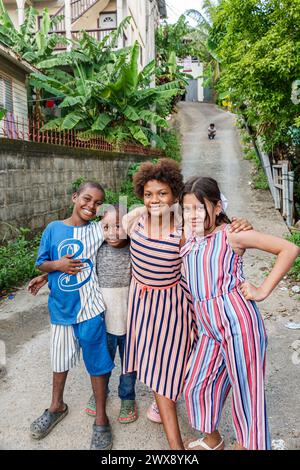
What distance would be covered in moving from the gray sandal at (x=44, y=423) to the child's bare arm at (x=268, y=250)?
1389mm

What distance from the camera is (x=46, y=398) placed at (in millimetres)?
2639

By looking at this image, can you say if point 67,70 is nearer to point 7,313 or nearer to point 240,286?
point 7,313

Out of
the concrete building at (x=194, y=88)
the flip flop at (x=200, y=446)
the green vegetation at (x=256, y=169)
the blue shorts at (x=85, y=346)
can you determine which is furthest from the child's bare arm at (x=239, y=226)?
the concrete building at (x=194, y=88)

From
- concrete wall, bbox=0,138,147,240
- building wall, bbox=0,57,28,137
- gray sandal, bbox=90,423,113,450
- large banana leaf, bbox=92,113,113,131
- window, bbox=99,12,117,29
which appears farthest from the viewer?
window, bbox=99,12,117,29

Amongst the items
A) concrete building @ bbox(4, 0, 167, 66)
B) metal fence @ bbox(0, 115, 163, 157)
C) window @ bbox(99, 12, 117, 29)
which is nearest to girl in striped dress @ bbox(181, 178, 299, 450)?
metal fence @ bbox(0, 115, 163, 157)

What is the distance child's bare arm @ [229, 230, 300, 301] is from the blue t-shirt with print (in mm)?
807

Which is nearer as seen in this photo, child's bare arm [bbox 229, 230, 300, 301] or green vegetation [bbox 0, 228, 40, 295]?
child's bare arm [bbox 229, 230, 300, 301]

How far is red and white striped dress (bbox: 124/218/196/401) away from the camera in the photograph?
2010 mm

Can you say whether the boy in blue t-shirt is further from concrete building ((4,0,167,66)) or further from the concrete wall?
concrete building ((4,0,167,66))

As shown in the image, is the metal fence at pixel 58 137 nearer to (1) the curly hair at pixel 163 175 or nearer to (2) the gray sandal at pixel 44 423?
(1) the curly hair at pixel 163 175

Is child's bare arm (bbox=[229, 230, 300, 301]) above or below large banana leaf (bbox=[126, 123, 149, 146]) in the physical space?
below

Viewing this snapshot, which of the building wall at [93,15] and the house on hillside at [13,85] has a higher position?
the building wall at [93,15]

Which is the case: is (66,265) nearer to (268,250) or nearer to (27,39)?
(268,250)

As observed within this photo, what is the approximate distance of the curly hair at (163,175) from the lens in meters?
2.06
